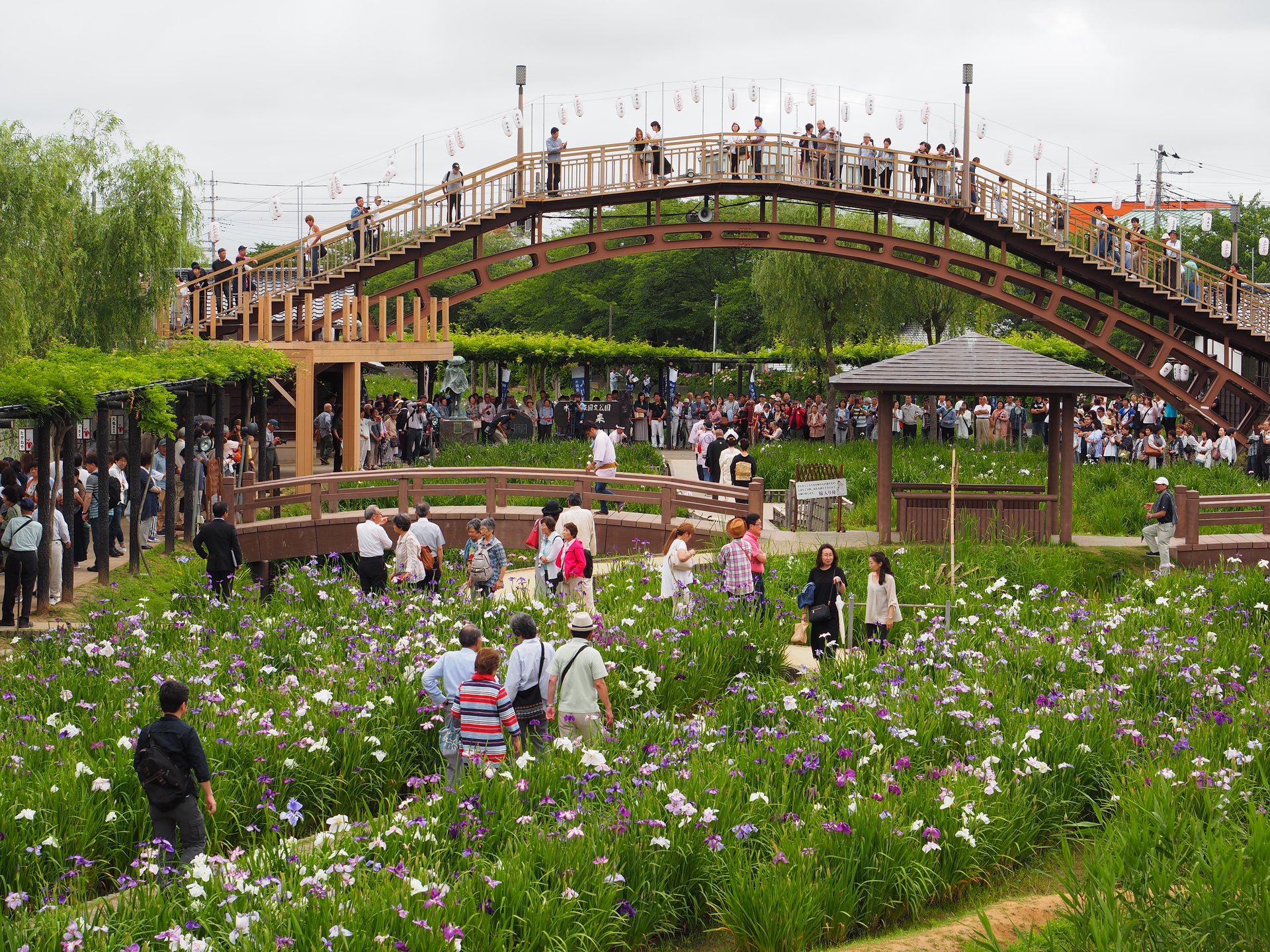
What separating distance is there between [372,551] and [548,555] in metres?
2.48

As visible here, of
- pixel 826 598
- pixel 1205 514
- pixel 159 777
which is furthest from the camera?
pixel 1205 514

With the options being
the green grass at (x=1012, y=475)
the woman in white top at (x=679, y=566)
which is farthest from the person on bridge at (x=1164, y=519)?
the woman in white top at (x=679, y=566)

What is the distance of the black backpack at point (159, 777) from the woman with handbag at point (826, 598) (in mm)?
6508

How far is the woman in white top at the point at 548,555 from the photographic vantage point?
14906 mm

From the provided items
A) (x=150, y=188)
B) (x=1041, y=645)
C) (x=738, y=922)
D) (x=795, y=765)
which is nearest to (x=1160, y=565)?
(x=1041, y=645)

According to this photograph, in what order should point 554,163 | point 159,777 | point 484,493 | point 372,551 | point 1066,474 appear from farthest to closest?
point 554,163 → point 484,493 → point 1066,474 → point 372,551 → point 159,777

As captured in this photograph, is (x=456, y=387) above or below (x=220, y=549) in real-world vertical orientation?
above

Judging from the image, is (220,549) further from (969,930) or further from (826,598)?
(969,930)

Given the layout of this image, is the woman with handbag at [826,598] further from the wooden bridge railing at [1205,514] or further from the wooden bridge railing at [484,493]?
the wooden bridge railing at [1205,514]

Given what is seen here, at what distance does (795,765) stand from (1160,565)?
11.6m

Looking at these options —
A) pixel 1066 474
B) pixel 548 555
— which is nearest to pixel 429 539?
pixel 548 555

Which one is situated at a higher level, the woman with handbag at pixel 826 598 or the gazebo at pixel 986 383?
the gazebo at pixel 986 383

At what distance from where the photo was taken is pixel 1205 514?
66.7ft

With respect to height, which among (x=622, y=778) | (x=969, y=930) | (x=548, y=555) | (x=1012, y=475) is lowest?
(x=969, y=930)
